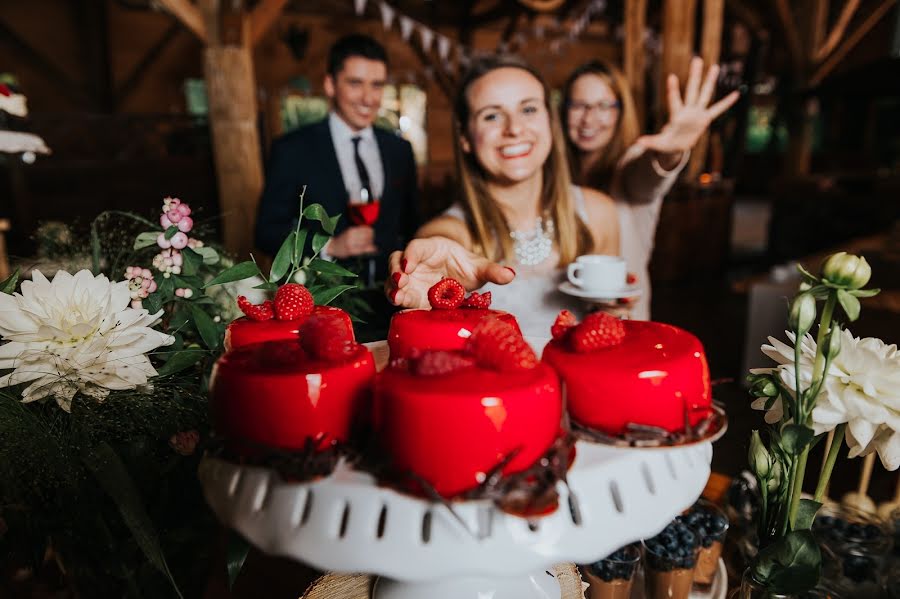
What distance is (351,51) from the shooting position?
8.08 ft

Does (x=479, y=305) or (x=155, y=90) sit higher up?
(x=155, y=90)

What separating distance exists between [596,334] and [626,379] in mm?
76

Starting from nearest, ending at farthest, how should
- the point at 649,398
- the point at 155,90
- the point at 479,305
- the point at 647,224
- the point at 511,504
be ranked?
the point at 511,504, the point at 649,398, the point at 479,305, the point at 647,224, the point at 155,90

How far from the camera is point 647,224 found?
223cm

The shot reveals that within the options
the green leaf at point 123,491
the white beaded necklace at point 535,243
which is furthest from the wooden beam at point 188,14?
the green leaf at point 123,491

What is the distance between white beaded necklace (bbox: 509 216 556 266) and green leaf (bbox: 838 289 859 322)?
1090mm

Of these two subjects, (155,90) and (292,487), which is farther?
(155,90)

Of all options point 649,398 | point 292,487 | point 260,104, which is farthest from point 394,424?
point 260,104

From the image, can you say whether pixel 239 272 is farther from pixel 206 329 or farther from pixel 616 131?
pixel 616 131

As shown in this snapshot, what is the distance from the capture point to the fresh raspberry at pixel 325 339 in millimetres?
669

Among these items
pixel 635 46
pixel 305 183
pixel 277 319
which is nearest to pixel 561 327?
pixel 277 319

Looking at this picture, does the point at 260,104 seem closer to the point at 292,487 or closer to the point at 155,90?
the point at 155,90

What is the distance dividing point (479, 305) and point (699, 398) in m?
0.35

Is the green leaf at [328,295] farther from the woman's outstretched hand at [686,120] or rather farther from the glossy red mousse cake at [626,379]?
the woman's outstretched hand at [686,120]
